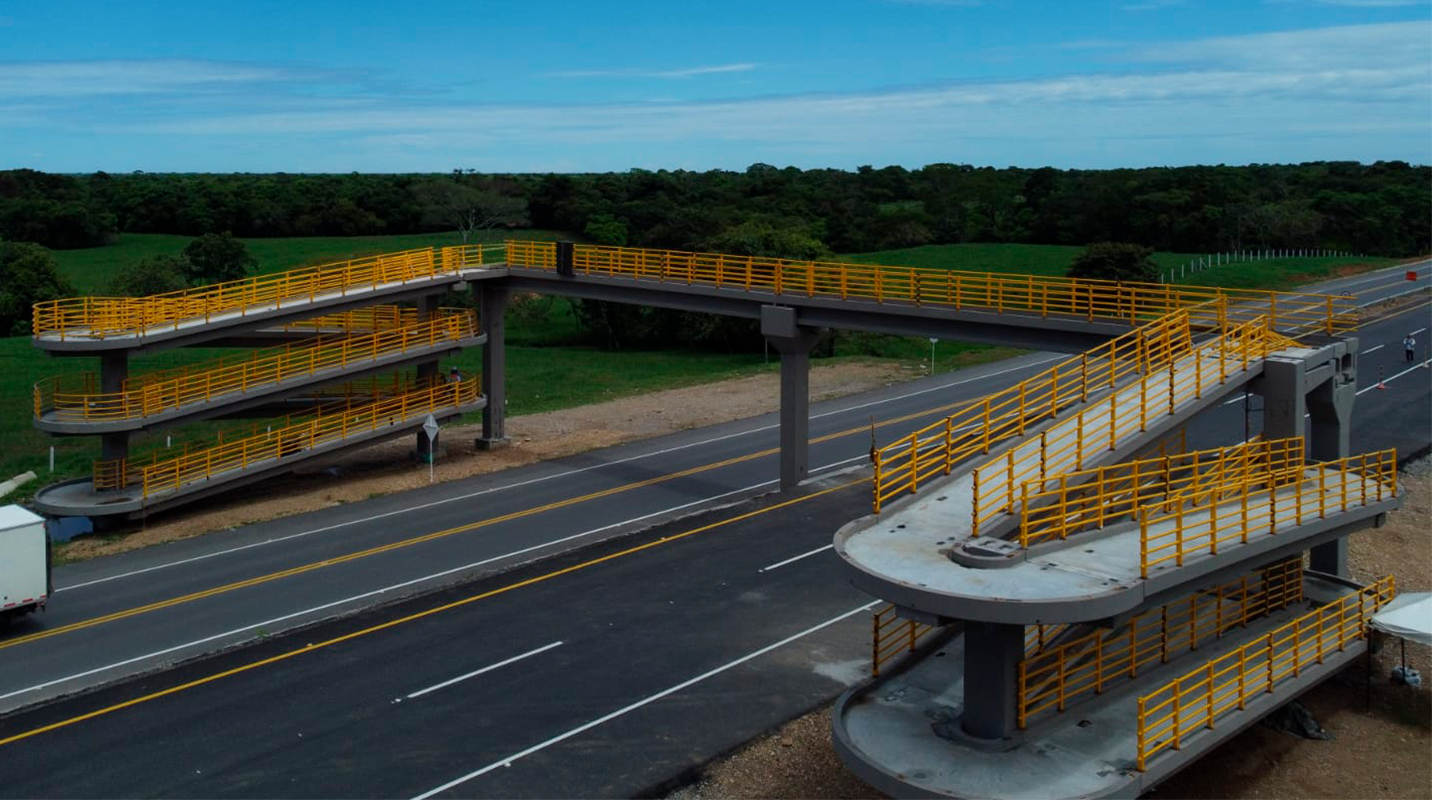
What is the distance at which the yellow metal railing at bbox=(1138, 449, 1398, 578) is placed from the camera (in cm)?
1572

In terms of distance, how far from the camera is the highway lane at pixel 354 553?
76.0 ft

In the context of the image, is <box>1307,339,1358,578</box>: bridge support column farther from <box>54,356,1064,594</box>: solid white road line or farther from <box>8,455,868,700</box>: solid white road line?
<box>54,356,1064,594</box>: solid white road line

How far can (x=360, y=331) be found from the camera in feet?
127

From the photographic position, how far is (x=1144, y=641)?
59.3ft

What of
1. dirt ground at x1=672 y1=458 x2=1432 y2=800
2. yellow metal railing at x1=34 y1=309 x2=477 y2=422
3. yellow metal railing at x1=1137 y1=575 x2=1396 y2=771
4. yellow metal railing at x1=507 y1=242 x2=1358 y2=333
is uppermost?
yellow metal railing at x1=507 y1=242 x2=1358 y2=333

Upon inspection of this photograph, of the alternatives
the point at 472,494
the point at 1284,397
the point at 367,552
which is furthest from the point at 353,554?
the point at 1284,397

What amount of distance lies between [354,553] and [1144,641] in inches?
730

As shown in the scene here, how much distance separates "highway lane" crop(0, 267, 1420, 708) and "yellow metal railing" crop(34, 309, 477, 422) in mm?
4404

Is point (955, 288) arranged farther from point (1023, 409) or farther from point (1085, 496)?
point (1085, 496)

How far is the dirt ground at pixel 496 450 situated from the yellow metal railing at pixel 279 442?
45.8 inches

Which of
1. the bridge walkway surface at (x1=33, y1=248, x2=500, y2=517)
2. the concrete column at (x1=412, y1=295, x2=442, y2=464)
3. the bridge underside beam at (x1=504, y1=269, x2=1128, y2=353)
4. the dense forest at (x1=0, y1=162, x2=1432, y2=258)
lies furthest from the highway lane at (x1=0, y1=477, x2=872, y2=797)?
the dense forest at (x1=0, y1=162, x2=1432, y2=258)

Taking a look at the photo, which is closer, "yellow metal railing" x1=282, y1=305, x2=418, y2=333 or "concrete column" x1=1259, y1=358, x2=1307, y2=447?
"concrete column" x1=1259, y1=358, x2=1307, y2=447

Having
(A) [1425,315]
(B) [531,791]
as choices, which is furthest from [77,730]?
(A) [1425,315]

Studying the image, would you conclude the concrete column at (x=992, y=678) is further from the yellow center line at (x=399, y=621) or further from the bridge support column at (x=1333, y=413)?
the yellow center line at (x=399, y=621)
